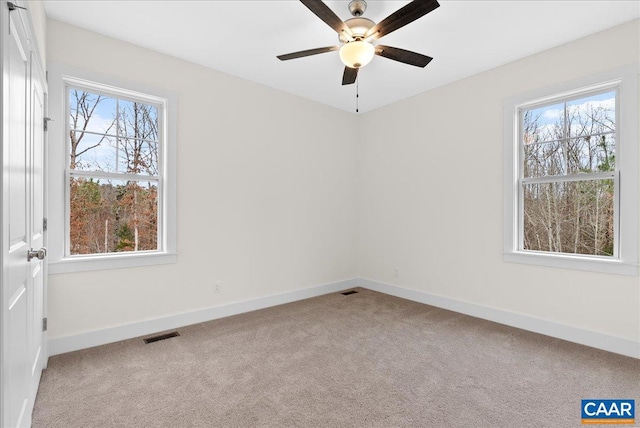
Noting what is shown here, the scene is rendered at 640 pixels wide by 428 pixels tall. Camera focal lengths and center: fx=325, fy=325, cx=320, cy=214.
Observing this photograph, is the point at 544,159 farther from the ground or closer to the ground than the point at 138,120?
closer to the ground

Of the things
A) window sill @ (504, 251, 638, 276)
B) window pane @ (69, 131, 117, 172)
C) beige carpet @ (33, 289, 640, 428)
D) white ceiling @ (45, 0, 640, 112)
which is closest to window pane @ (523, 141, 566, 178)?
window sill @ (504, 251, 638, 276)

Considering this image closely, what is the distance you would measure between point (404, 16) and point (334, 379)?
8.32 feet

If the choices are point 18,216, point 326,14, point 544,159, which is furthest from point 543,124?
point 18,216

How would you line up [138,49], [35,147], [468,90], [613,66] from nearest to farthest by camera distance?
1. [35,147]
2. [613,66]
3. [138,49]
4. [468,90]

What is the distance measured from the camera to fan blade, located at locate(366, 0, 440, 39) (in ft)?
6.57

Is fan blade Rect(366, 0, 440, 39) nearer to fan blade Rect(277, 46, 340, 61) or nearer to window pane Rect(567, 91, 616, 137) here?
fan blade Rect(277, 46, 340, 61)

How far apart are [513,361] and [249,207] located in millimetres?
3004

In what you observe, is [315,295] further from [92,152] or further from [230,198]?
[92,152]

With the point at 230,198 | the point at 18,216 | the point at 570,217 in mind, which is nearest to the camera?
the point at 18,216

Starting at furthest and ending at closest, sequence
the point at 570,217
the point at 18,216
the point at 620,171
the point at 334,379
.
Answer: the point at 570,217, the point at 620,171, the point at 334,379, the point at 18,216

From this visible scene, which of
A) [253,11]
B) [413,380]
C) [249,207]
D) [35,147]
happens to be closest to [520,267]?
[413,380]

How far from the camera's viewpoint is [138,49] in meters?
3.12

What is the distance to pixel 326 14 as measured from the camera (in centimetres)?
213

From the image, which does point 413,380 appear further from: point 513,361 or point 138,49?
point 138,49
